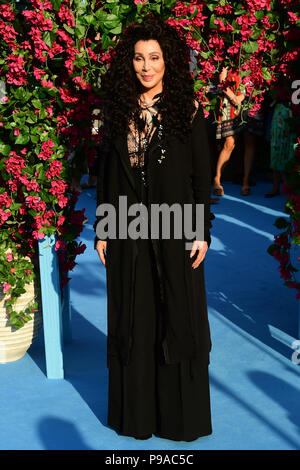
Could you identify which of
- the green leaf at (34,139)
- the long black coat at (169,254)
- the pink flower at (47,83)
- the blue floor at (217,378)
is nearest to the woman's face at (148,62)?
the long black coat at (169,254)

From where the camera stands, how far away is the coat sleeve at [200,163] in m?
3.42

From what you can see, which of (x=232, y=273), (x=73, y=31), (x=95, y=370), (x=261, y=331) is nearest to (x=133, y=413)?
(x=95, y=370)

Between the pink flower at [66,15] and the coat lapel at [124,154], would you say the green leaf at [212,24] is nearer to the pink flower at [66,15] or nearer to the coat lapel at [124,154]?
the pink flower at [66,15]

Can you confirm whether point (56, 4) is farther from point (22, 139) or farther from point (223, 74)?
point (223, 74)

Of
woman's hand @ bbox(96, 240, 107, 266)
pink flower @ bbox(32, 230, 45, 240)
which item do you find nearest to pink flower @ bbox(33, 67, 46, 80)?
pink flower @ bbox(32, 230, 45, 240)

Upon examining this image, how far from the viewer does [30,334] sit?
468 cm

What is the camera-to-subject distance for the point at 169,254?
11.5 feet

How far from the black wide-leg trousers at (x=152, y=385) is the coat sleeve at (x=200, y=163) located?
34cm

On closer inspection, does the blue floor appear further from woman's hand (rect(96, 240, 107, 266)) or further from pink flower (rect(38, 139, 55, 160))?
pink flower (rect(38, 139, 55, 160))

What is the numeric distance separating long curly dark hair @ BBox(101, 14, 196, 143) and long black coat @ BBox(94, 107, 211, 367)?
0.27ft

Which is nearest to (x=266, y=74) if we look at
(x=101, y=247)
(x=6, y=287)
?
(x=101, y=247)

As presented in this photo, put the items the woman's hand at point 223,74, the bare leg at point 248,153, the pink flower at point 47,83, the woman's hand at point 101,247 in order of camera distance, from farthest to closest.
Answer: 1. the bare leg at point 248,153
2. the woman's hand at point 223,74
3. the pink flower at point 47,83
4. the woman's hand at point 101,247

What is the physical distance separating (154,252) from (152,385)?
2.34ft

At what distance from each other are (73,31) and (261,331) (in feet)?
8.35
